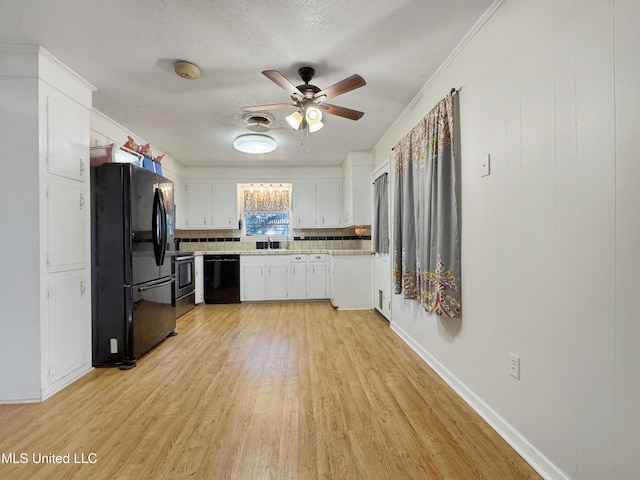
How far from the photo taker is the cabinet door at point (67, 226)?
2.17m

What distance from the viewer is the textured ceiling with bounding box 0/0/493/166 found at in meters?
1.74

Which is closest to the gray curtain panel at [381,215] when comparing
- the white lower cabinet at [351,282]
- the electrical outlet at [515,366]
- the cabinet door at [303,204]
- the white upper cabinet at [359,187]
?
the white upper cabinet at [359,187]

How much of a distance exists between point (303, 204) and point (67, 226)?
3643mm

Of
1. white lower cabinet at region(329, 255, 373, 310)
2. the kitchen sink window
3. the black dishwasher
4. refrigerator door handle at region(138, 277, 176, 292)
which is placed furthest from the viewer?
the kitchen sink window

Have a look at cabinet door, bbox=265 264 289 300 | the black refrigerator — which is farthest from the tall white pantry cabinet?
cabinet door, bbox=265 264 289 300

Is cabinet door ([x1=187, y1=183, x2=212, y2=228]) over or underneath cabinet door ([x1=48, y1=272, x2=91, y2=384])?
over

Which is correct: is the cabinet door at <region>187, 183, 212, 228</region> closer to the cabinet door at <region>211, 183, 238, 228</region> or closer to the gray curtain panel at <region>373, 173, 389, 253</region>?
the cabinet door at <region>211, 183, 238, 228</region>

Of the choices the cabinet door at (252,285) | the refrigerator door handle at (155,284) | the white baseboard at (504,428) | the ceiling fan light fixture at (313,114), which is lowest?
the white baseboard at (504,428)

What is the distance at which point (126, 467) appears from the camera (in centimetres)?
145

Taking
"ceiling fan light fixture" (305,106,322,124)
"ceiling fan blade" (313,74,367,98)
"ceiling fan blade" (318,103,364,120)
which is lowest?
"ceiling fan light fixture" (305,106,322,124)

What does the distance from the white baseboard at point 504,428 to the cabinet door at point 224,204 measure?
4.16 m

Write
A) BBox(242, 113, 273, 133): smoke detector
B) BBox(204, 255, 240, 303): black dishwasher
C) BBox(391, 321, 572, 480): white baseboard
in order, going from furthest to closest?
1. BBox(204, 255, 240, 303): black dishwasher
2. BBox(242, 113, 273, 133): smoke detector
3. BBox(391, 321, 572, 480): white baseboard

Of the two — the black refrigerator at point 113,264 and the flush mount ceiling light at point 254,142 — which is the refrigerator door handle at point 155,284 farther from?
the flush mount ceiling light at point 254,142

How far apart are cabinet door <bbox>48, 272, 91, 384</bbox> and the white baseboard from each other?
291cm
